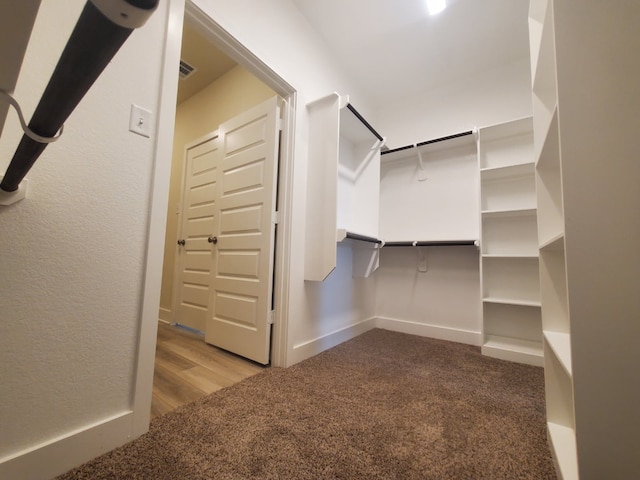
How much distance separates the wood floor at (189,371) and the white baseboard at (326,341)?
0.25m

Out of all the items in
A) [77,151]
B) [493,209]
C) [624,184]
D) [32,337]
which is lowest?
[32,337]

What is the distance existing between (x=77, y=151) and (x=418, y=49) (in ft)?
8.76

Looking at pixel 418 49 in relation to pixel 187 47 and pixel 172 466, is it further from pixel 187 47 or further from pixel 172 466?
pixel 172 466

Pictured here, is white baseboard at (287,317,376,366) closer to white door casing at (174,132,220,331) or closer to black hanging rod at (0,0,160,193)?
white door casing at (174,132,220,331)

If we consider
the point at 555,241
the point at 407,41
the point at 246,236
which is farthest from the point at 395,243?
the point at 407,41

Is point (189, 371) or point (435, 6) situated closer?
point (189, 371)

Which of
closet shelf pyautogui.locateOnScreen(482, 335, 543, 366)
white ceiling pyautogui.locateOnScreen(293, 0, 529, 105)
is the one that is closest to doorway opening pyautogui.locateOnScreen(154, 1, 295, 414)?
white ceiling pyautogui.locateOnScreen(293, 0, 529, 105)

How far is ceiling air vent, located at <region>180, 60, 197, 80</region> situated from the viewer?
2672 millimetres

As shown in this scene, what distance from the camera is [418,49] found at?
7.72 feet

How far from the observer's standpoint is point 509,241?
229cm

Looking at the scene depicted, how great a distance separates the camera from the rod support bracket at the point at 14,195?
0.77m

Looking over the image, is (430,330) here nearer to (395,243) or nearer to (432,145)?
(395,243)

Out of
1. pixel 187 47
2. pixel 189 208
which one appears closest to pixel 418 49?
pixel 187 47

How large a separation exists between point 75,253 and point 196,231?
198 cm
